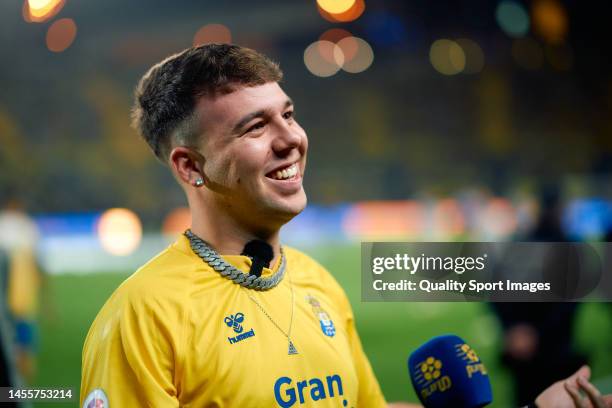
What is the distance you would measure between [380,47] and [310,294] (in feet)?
36.2

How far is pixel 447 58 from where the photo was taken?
13.1 metres

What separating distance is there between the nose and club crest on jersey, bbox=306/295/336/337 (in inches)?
12.8

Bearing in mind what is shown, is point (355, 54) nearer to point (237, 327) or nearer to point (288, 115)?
point (288, 115)

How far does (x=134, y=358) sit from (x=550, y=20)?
367 inches

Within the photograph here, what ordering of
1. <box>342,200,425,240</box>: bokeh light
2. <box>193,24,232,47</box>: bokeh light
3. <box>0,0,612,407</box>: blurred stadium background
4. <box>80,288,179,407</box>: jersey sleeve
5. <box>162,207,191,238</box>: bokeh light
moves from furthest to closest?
<box>193,24,232,47</box>: bokeh light
<box>342,200,425,240</box>: bokeh light
<box>162,207,191,238</box>: bokeh light
<box>0,0,612,407</box>: blurred stadium background
<box>80,288,179,407</box>: jersey sleeve

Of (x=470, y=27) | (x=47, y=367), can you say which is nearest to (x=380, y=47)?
(x=470, y=27)

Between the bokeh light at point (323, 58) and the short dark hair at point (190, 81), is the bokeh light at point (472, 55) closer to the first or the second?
the bokeh light at point (323, 58)

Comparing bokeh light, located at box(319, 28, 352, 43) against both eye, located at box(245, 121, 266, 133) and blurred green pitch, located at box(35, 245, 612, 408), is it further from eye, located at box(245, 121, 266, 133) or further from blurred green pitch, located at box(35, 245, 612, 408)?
eye, located at box(245, 121, 266, 133)

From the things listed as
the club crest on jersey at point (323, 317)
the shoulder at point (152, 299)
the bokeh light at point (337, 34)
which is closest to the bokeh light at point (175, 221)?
the bokeh light at point (337, 34)

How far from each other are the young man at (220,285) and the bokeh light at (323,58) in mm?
10893

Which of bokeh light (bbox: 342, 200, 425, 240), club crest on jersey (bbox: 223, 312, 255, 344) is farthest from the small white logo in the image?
bokeh light (bbox: 342, 200, 425, 240)

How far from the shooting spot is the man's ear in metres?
1.41

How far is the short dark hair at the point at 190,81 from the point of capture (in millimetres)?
1374

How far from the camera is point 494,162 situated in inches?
481
